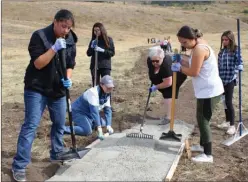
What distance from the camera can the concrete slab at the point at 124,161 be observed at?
15.8ft

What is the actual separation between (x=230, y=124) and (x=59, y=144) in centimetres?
326

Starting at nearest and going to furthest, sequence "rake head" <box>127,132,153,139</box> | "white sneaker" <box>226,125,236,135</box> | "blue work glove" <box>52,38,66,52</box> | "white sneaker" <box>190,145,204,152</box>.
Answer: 1. "blue work glove" <box>52,38,66,52</box>
2. "white sneaker" <box>190,145,204,152</box>
3. "rake head" <box>127,132,153,139</box>
4. "white sneaker" <box>226,125,236,135</box>

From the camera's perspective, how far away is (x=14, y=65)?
1591cm

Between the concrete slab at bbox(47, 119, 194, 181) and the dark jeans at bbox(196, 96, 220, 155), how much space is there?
0.43 metres

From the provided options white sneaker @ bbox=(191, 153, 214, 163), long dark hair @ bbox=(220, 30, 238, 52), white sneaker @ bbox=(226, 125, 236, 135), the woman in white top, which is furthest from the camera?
white sneaker @ bbox=(226, 125, 236, 135)

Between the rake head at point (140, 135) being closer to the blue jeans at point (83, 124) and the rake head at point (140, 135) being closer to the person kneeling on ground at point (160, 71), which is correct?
the blue jeans at point (83, 124)

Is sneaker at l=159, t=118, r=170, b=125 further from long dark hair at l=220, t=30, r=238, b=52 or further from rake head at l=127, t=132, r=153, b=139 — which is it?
long dark hair at l=220, t=30, r=238, b=52

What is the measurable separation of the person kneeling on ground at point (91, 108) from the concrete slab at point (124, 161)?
395 mm

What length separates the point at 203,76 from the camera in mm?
5309

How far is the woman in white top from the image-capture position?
16.9 ft

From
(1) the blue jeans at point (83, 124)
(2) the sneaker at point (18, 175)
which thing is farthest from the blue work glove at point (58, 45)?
(1) the blue jeans at point (83, 124)

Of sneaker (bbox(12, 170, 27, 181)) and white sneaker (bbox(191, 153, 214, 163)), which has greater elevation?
sneaker (bbox(12, 170, 27, 181))

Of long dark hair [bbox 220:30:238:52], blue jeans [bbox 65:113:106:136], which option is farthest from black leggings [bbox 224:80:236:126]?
blue jeans [bbox 65:113:106:136]

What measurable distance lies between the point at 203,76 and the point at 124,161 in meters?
1.51
